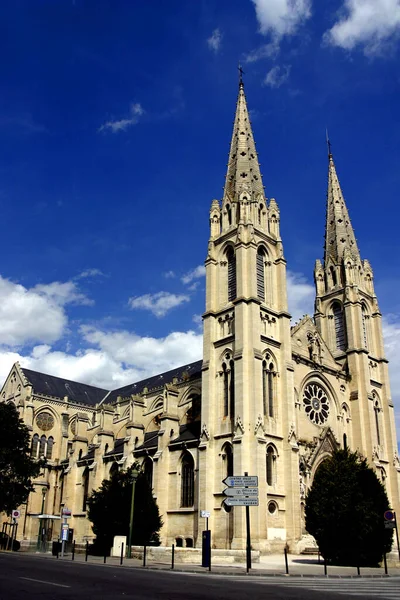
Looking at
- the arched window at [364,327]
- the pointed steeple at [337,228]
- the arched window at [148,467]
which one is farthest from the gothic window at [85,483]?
the pointed steeple at [337,228]

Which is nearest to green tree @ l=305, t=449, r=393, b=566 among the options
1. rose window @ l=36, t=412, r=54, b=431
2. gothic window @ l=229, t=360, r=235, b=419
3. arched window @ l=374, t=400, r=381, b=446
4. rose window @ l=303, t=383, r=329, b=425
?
gothic window @ l=229, t=360, r=235, b=419

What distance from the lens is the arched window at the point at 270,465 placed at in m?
39.8

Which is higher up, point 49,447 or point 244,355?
point 244,355

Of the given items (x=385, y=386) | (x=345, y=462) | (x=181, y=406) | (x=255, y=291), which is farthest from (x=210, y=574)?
(x=385, y=386)

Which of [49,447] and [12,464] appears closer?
[12,464]

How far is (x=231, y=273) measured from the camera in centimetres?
4769

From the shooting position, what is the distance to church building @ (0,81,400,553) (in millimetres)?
39750

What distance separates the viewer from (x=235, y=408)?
132 feet

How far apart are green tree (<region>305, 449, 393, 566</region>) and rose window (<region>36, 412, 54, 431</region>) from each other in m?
38.7

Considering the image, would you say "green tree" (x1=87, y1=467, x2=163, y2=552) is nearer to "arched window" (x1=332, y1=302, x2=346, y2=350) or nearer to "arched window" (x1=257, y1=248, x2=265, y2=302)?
"arched window" (x1=257, y1=248, x2=265, y2=302)

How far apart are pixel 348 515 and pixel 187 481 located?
1583 cm

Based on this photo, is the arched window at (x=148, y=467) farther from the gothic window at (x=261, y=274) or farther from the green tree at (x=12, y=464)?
the gothic window at (x=261, y=274)

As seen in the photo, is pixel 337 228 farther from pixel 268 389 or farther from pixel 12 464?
pixel 12 464

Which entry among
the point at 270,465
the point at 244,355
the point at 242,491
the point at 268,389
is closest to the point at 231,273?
the point at 244,355
